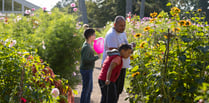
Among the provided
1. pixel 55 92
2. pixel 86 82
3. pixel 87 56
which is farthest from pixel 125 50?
pixel 55 92

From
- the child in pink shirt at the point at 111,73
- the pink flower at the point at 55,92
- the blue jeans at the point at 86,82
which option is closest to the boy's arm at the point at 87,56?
the blue jeans at the point at 86,82

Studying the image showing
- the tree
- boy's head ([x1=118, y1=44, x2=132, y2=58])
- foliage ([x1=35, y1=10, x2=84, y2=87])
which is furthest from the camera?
the tree

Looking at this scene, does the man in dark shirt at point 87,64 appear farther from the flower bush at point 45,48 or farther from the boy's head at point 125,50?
the boy's head at point 125,50

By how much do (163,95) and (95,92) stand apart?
3.01 metres

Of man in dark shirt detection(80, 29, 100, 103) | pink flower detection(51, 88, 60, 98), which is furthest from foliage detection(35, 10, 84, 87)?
pink flower detection(51, 88, 60, 98)

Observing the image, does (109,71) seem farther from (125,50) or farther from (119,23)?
(119,23)

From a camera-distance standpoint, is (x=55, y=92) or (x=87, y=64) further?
(x=87, y=64)

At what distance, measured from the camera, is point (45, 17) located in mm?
5457

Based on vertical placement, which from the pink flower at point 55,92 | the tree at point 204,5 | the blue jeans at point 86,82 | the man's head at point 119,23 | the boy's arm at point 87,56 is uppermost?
the tree at point 204,5

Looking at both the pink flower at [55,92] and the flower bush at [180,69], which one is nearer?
the pink flower at [55,92]

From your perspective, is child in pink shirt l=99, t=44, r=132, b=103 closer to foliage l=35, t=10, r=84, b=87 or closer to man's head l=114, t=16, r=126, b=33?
man's head l=114, t=16, r=126, b=33

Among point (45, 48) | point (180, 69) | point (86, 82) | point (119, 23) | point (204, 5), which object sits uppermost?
point (204, 5)

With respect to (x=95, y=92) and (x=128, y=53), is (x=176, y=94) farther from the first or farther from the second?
(x=95, y=92)

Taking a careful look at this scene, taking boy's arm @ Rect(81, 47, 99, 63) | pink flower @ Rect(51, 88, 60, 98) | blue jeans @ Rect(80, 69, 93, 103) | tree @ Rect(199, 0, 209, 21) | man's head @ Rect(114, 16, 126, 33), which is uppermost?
tree @ Rect(199, 0, 209, 21)
